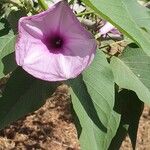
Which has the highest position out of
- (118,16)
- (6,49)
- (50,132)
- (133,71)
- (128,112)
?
(118,16)

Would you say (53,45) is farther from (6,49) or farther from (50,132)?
(50,132)

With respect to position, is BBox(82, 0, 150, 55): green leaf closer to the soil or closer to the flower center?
the flower center

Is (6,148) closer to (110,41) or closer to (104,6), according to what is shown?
(110,41)

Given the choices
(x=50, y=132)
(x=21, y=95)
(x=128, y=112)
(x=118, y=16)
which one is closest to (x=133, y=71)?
(x=128, y=112)

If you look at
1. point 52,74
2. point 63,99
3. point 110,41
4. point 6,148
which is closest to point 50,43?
point 52,74

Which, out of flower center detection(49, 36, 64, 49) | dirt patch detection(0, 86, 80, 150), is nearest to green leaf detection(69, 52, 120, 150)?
flower center detection(49, 36, 64, 49)
